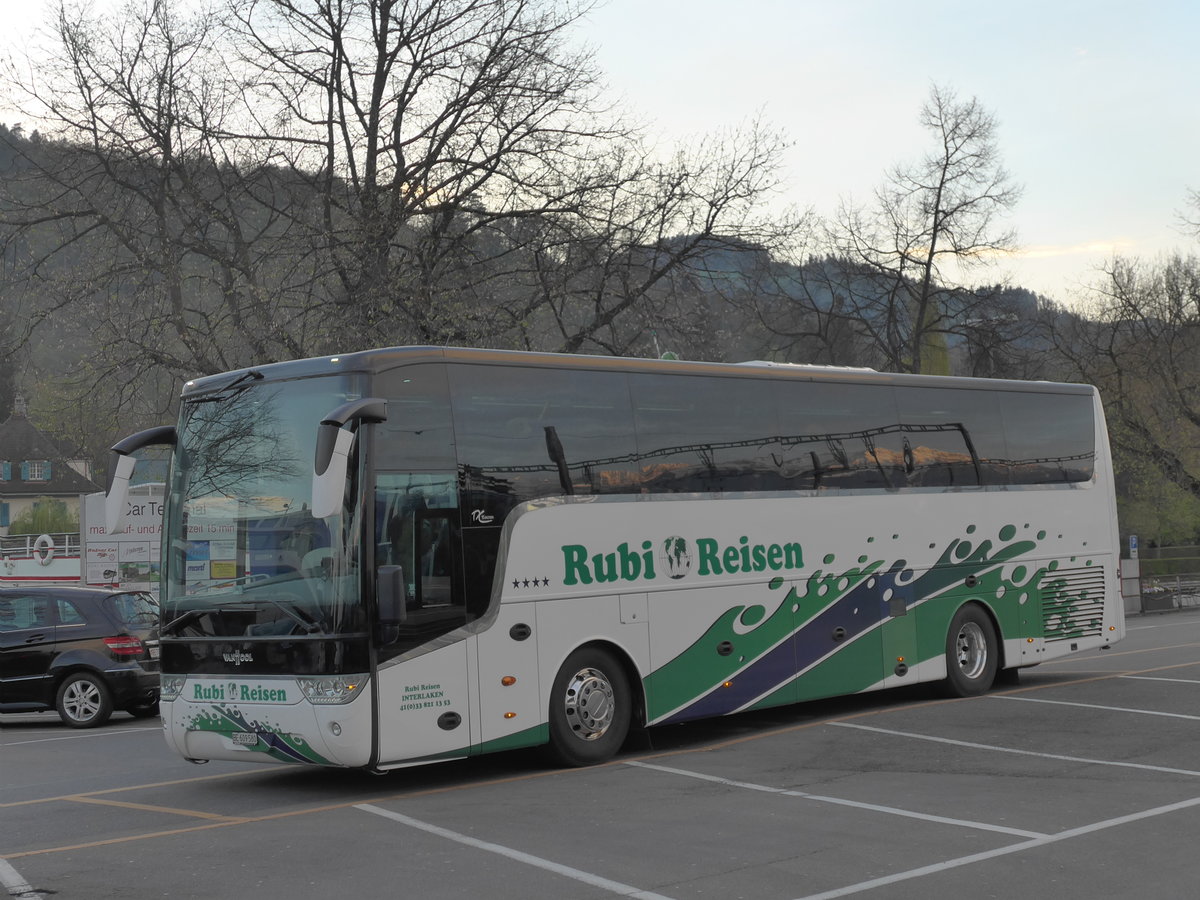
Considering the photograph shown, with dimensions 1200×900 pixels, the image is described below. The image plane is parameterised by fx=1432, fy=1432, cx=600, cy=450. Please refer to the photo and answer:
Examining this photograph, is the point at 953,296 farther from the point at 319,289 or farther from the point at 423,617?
the point at 423,617

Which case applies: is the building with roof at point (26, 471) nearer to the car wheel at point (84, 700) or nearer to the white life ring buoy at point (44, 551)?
the white life ring buoy at point (44, 551)

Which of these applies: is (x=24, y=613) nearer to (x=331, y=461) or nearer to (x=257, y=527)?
(x=257, y=527)

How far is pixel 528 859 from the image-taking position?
8047mm

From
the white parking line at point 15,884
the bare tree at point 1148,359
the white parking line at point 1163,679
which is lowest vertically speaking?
the white parking line at point 1163,679

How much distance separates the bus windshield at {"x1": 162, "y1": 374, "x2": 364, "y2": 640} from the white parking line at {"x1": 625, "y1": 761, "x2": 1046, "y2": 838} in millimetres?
2948

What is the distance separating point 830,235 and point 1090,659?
22.0 m

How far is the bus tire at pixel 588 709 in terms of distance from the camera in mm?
11820

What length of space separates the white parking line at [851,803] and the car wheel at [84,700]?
27.1 feet

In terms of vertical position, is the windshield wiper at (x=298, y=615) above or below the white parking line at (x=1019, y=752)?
above

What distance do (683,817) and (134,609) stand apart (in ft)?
35.1

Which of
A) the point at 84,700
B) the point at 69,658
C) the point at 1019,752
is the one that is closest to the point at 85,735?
the point at 84,700

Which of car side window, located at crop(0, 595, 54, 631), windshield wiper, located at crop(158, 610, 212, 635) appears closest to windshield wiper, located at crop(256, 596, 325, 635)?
windshield wiper, located at crop(158, 610, 212, 635)

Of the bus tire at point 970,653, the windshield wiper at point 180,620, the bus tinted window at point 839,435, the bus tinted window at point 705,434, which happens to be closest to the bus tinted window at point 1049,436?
the bus tire at point 970,653

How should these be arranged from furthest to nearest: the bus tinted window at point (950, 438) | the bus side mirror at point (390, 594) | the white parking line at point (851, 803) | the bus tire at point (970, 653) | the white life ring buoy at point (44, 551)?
the white life ring buoy at point (44, 551), the bus tire at point (970, 653), the bus tinted window at point (950, 438), the bus side mirror at point (390, 594), the white parking line at point (851, 803)
